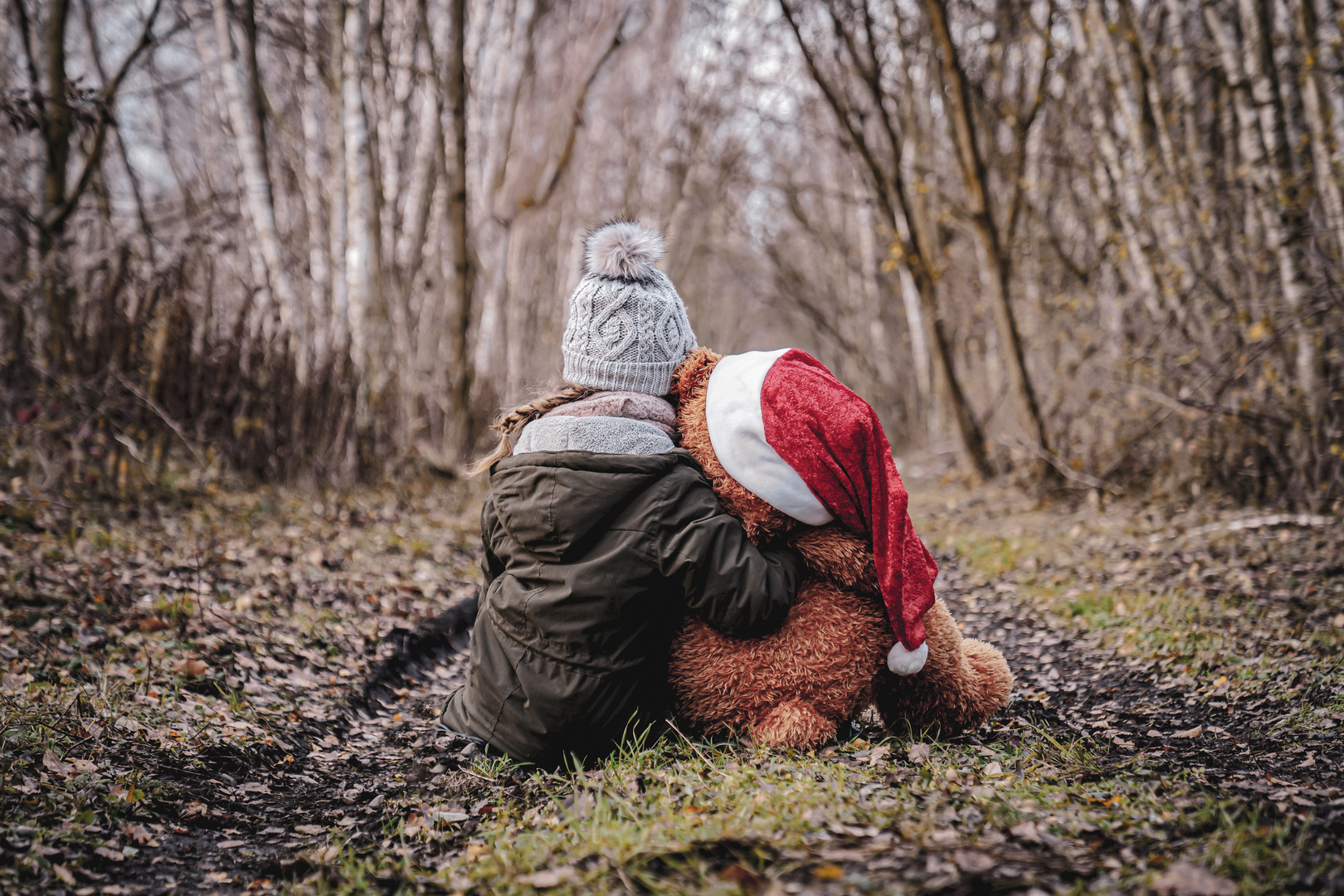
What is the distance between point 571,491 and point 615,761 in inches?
38.7

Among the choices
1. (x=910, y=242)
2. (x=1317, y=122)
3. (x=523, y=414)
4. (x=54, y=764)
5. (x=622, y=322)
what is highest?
(x=1317, y=122)

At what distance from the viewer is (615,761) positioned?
2.96 m

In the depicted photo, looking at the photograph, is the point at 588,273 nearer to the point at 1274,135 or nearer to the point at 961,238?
the point at 1274,135

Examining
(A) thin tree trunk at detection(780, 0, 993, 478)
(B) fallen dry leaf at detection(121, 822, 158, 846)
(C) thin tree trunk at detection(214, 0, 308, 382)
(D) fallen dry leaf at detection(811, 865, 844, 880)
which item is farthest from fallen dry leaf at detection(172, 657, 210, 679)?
(A) thin tree trunk at detection(780, 0, 993, 478)

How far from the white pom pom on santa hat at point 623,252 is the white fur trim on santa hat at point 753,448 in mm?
511

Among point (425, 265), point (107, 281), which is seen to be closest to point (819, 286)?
point (425, 265)

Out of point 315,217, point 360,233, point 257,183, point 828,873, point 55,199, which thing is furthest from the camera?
point 315,217

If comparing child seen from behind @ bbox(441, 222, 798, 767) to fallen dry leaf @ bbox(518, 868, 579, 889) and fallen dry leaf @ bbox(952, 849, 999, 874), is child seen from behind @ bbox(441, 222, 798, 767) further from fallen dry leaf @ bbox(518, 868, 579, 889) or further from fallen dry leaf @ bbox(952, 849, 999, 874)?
fallen dry leaf @ bbox(952, 849, 999, 874)

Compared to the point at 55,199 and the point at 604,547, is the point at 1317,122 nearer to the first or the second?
the point at 604,547

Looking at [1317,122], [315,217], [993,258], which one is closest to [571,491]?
[993,258]

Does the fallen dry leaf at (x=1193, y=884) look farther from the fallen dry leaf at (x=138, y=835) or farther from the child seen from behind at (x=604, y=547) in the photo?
the fallen dry leaf at (x=138, y=835)

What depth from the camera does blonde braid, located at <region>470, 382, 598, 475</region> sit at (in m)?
3.02

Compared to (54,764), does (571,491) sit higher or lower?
higher

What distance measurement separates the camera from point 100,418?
21.3 ft
